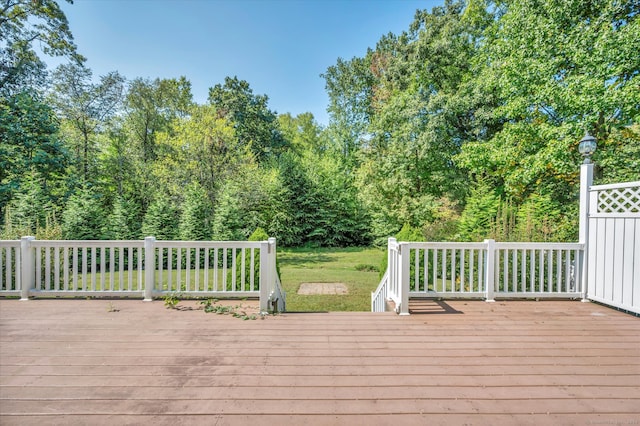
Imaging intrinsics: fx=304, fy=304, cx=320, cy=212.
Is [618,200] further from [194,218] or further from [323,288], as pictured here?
[194,218]

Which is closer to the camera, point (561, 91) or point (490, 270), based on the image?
point (490, 270)

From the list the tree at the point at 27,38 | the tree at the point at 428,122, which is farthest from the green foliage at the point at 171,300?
the tree at the point at 27,38

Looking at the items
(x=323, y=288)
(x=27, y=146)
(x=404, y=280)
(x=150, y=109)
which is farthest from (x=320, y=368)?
(x=150, y=109)

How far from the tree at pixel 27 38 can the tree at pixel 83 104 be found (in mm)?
737

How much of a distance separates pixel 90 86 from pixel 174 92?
474cm

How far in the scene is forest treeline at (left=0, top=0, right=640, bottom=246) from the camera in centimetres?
720

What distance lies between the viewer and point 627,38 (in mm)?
6426

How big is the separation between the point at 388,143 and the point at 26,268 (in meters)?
12.2

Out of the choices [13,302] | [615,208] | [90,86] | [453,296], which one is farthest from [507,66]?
[90,86]

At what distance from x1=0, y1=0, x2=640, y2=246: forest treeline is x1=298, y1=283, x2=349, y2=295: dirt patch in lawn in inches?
98.6

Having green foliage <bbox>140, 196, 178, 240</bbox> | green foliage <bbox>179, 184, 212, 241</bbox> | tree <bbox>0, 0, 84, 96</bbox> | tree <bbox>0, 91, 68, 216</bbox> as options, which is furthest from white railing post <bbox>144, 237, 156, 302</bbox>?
tree <bbox>0, 0, 84, 96</bbox>

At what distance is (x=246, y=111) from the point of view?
21391 millimetres

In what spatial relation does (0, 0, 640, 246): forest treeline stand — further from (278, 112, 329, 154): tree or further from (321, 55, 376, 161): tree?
(278, 112, 329, 154): tree

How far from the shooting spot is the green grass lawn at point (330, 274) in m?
6.17
